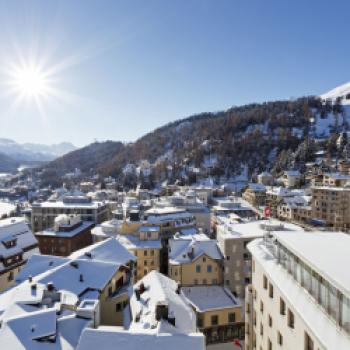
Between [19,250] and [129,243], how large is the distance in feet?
62.6

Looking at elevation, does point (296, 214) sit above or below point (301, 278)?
below

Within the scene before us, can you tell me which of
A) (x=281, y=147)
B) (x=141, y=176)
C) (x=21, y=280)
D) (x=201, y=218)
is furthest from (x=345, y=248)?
(x=281, y=147)

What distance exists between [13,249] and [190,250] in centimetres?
3016

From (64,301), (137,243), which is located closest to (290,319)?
(64,301)

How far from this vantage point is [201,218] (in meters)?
78.6

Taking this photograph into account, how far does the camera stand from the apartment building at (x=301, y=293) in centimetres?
1161

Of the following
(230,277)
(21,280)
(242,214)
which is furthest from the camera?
(242,214)

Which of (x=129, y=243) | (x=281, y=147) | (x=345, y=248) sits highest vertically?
(x=281, y=147)

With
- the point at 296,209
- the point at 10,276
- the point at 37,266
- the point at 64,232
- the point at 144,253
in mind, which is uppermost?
the point at 37,266

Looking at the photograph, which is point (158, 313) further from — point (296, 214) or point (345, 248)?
point (296, 214)

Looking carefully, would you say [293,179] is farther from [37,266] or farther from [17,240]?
[37,266]

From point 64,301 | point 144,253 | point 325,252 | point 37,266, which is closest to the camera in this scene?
point 325,252

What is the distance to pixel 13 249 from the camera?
46.4 m

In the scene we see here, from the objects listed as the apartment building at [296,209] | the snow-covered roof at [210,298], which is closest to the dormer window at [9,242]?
the snow-covered roof at [210,298]
